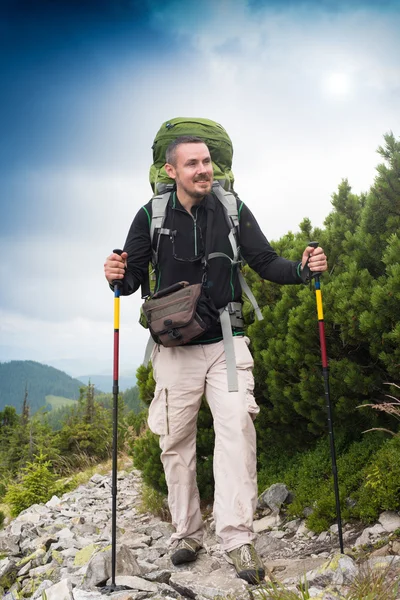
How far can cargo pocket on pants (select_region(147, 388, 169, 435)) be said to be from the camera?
4602mm

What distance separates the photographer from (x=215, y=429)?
4.40m

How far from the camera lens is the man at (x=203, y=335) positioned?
4367 millimetres

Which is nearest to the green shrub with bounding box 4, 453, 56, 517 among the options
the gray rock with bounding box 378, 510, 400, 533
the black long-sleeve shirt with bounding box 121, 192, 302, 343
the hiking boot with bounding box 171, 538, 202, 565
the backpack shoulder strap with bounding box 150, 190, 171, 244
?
the hiking boot with bounding box 171, 538, 202, 565

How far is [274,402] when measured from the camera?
633 cm

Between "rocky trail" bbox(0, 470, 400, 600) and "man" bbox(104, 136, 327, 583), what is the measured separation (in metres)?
0.47

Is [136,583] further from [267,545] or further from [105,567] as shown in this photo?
[267,545]

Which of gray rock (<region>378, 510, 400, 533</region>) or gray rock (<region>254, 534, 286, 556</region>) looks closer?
gray rock (<region>378, 510, 400, 533</region>)

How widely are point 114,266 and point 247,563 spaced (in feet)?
7.76

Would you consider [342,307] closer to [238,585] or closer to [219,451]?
[219,451]

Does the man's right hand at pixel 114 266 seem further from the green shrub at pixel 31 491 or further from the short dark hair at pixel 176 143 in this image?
the green shrub at pixel 31 491

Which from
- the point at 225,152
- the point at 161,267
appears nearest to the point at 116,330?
the point at 161,267

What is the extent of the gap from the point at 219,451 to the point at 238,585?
2.96 feet

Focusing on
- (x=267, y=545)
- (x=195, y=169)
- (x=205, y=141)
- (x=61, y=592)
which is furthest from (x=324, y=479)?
(x=205, y=141)

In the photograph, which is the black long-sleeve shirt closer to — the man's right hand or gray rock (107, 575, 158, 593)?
the man's right hand
